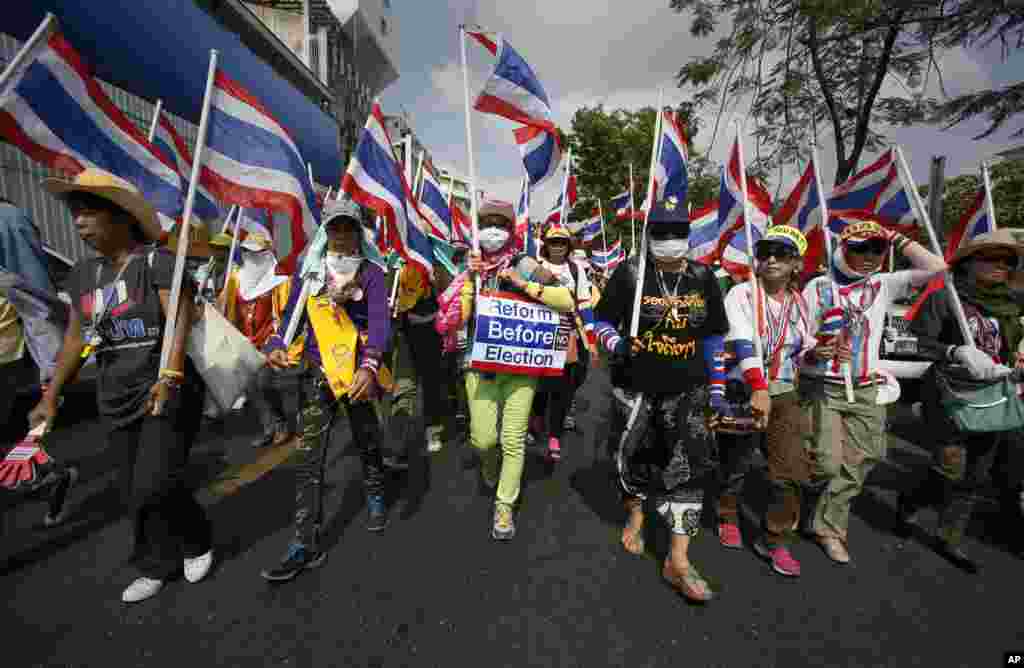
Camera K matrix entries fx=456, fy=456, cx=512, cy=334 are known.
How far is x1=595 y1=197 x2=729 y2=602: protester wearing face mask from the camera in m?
2.57

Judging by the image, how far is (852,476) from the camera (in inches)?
115

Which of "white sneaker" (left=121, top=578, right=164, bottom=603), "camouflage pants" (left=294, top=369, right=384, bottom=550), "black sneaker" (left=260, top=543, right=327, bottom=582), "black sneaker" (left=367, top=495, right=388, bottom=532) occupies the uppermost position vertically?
"camouflage pants" (left=294, top=369, right=384, bottom=550)

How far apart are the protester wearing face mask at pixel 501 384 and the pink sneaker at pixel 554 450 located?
38.5 inches

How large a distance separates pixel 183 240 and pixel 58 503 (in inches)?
89.1

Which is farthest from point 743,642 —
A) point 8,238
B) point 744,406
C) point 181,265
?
point 8,238

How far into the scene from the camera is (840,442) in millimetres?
2893

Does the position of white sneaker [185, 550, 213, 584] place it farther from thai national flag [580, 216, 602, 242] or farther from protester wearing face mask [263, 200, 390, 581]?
thai national flag [580, 216, 602, 242]

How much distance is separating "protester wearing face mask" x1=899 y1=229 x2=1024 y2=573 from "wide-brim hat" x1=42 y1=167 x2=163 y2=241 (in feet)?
15.5

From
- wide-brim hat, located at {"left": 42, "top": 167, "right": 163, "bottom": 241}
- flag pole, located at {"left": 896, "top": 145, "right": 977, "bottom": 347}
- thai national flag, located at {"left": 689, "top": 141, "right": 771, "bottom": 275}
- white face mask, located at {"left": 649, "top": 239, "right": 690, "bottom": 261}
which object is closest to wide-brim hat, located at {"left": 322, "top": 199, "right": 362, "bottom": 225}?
wide-brim hat, located at {"left": 42, "top": 167, "right": 163, "bottom": 241}

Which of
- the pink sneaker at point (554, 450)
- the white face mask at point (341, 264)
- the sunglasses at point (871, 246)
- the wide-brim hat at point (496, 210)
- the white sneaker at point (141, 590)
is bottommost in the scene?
the white sneaker at point (141, 590)

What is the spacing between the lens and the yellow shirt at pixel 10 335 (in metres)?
2.83

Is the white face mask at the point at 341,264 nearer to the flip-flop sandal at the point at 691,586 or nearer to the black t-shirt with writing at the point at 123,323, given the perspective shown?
the black t-shirt with writing at the point at 123,323

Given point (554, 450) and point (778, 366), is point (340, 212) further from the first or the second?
point (554, 450)

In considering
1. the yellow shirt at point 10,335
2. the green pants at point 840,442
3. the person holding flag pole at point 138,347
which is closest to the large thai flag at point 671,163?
the green pants at point 840,442
